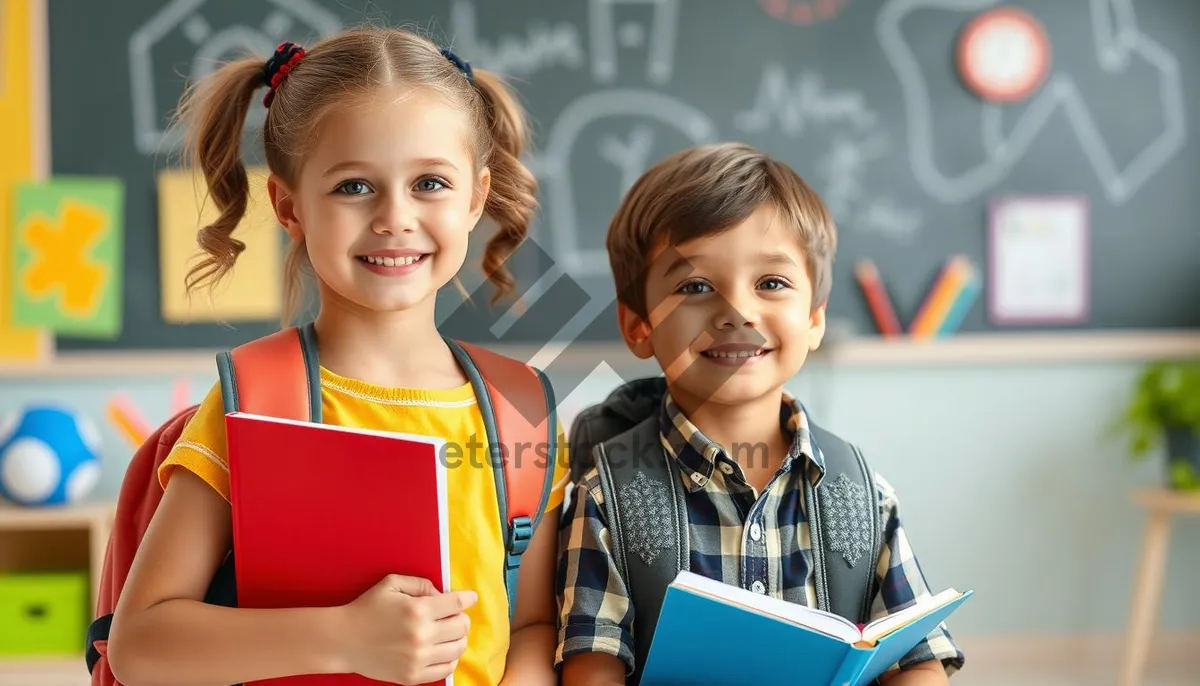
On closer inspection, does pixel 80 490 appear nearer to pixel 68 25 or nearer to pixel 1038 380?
pixel 68 25

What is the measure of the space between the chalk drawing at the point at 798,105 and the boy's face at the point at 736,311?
190cm

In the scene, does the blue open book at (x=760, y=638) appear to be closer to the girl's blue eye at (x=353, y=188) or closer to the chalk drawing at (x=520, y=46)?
the girl's blue eye at (x=353, y=188)

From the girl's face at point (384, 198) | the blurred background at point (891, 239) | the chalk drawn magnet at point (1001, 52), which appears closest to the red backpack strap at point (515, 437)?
the girl's face at point (384, 198)

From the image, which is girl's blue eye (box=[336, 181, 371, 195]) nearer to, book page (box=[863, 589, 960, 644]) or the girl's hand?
the girl's hand

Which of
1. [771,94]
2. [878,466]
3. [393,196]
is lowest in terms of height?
[878,466]

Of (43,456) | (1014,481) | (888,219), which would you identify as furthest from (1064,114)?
(43,456)

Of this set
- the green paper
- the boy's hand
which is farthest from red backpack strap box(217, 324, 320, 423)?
the green paper

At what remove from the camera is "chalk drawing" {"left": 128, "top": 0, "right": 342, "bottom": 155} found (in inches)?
113

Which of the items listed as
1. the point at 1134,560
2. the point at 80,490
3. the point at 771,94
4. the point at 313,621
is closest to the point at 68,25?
the point at 80,490

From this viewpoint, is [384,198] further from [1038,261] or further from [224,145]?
[1038,261]

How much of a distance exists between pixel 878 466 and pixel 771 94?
3.60 ft

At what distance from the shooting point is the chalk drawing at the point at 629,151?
296 cm

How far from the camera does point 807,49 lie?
2.98m

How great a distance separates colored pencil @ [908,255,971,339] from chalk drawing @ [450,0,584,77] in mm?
1177
